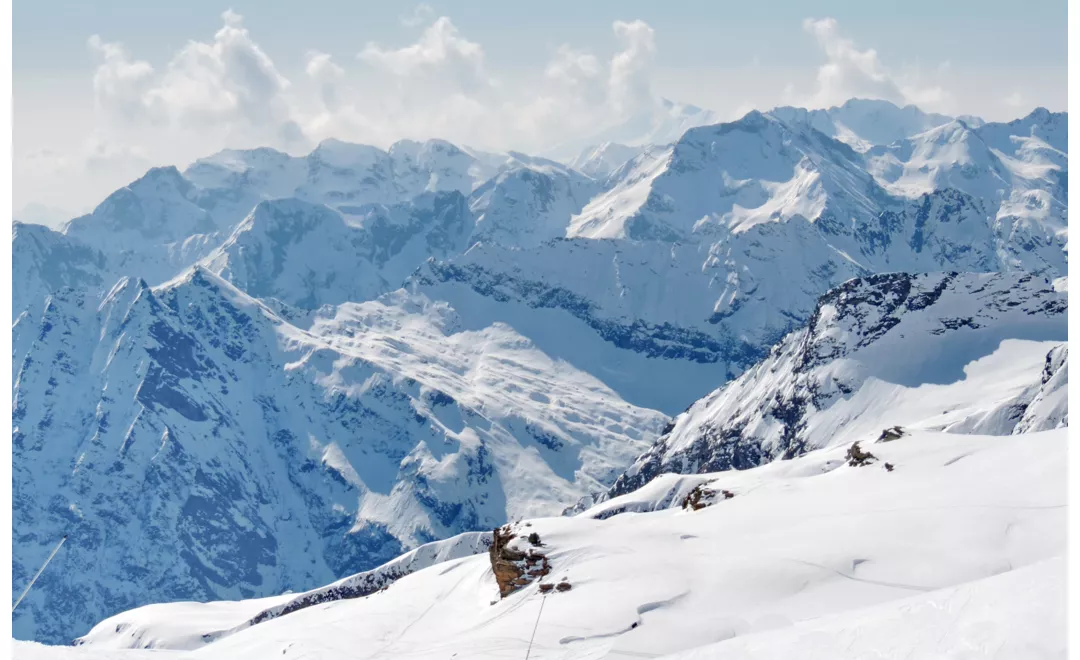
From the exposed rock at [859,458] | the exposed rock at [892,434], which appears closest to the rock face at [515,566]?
the exposed rock at [859,458]

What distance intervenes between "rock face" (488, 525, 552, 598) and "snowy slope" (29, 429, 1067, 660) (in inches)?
32.5

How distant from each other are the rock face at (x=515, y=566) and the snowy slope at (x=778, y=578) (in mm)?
826

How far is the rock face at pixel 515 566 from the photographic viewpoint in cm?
5931

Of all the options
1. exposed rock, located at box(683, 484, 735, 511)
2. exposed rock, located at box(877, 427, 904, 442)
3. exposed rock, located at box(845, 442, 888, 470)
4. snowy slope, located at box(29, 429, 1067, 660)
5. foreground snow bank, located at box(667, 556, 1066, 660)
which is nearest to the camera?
foreground snow bank, located at box(667, 556, 1066, 660)

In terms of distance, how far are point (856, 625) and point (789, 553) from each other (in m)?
26.0

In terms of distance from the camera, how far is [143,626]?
13325cm

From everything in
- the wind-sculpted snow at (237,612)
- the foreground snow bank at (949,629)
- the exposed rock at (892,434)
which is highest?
the foreground snow bank at (949,629)

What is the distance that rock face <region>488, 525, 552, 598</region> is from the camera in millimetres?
59312

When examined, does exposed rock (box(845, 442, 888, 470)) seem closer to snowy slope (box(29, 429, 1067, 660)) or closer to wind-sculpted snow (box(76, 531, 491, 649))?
snowy slope (box(29, 429, 1067, 660))

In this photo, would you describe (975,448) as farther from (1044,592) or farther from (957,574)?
(1044,592)

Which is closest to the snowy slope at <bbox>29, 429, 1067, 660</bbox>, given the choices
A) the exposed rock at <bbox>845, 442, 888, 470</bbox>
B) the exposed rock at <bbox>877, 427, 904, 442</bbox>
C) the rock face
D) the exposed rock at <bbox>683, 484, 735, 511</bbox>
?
the rock face

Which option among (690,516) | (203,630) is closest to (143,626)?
(203,630)

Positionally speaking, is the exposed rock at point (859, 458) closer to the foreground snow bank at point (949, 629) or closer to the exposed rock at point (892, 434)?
the exposed rock at point (892, 434)

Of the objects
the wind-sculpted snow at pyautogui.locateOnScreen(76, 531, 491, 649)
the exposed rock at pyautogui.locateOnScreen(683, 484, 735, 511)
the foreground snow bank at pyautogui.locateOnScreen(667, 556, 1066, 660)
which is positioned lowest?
the wind-sculpted snow at pyautogui.locateOnScreen(76, 531, 491, 649)
